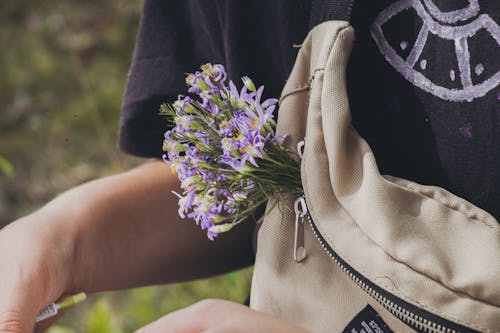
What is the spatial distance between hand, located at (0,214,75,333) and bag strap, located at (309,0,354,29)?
47cm

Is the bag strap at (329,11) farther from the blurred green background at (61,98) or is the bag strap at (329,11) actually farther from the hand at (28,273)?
the blurred green background at (61,98)

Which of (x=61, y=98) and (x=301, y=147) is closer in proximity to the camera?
(x=301, y=147)

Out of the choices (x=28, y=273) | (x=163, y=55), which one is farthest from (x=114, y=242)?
(x=163, y=55)

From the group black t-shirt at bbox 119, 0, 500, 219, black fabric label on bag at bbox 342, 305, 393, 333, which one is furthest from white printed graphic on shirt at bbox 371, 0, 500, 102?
black fabric label on bag at bbox 342, 305, 393, 333

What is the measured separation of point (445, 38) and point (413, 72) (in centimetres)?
6

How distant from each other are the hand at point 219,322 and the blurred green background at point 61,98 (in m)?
1.69

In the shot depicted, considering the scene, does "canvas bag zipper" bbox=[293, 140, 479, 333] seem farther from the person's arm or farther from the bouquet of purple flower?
the person's arm

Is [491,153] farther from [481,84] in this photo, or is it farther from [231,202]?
[231,202]

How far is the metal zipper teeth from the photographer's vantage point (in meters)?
0.74

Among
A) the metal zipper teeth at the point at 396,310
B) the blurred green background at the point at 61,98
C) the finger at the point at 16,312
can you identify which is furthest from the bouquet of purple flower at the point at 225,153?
the blurred green background at the point at 61,98

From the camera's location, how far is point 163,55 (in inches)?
46.5

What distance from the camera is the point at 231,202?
0.89 m

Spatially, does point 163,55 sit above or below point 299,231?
above

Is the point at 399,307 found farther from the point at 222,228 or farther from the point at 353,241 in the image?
the point at 222,228
